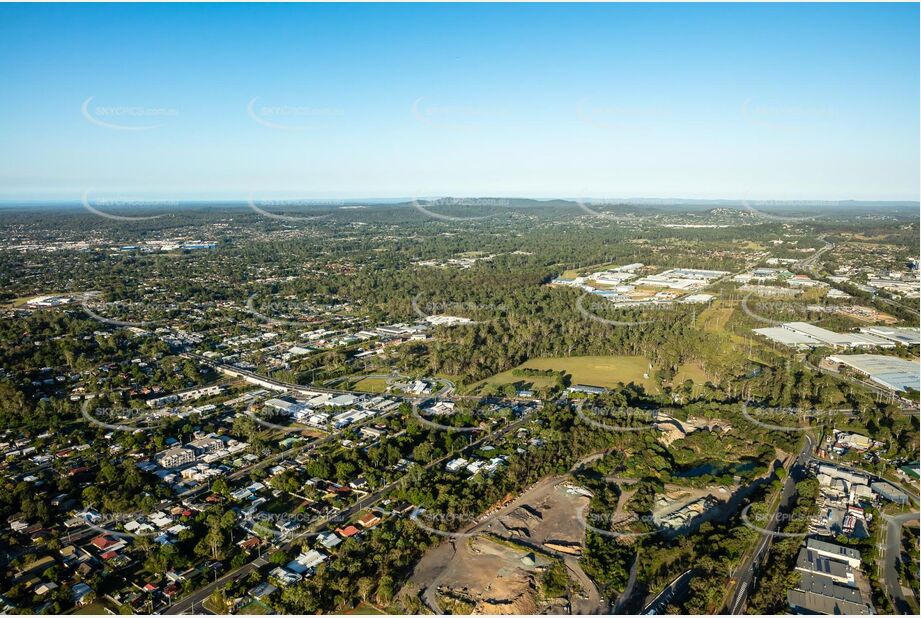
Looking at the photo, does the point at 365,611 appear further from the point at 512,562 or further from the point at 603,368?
the point at 603,368

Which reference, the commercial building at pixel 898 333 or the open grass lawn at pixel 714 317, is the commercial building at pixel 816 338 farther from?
the open grass lawn at pixel 714 317

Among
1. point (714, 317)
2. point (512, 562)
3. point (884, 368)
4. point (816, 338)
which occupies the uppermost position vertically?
point (714, 317)

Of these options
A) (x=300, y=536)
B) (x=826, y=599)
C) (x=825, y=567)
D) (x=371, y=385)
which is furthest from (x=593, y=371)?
(x=300, y=536)

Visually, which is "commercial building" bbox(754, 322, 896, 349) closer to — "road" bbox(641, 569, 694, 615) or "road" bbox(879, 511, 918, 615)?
"road" bbox(879, 511, 918, 615)

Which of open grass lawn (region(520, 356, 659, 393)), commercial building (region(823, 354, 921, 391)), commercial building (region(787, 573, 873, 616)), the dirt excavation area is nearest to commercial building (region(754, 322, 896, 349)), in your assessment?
commercial building (region(823, 354, 921, 391))

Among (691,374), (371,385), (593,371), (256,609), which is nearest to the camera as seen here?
(256,609)

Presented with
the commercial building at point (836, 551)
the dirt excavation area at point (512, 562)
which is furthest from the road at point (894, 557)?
the dirt excavation area at point (512, 562)

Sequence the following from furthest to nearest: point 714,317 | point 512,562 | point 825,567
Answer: point 714,317
point 512,562
point 825,567
